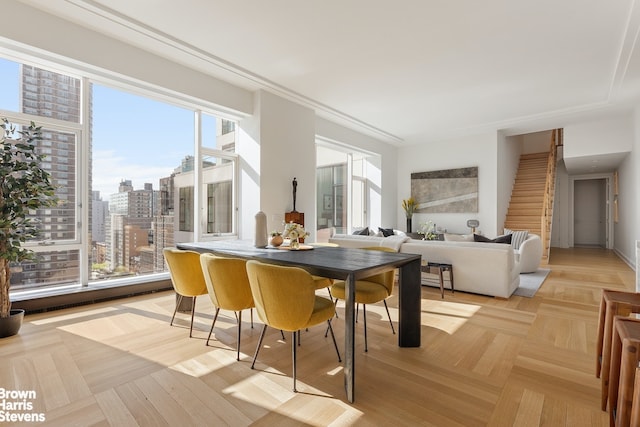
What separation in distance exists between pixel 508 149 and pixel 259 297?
29.3ft

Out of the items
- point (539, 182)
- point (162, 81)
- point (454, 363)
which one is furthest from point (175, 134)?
point (539, 182)

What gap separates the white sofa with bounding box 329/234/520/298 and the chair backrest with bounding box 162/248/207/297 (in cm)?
291

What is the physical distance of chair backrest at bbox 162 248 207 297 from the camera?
9.36 feet

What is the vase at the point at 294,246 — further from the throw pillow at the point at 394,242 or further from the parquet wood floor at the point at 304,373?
the throw pillow at the point at 394,242

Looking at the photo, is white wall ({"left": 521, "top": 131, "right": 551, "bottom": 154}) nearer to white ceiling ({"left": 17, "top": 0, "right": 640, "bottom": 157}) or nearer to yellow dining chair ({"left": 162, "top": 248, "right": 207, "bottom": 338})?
A: white ceiling ({"left": 17, "top": 0, "right": 640, "bottom": 157})

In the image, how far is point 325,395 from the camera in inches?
76.3

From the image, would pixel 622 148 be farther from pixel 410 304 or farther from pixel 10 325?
pixel 10 325

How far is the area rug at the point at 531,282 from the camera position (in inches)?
172

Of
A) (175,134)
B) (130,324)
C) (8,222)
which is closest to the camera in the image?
(8,222)

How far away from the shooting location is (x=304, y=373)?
86.9 inches

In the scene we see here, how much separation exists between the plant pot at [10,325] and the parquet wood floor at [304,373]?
0.30 feet

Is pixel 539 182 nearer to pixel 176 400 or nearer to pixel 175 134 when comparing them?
pixel 175 134

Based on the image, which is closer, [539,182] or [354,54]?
[354,54]

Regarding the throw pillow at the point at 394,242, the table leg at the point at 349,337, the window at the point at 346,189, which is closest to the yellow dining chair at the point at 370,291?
the table leg at the point at 349,337
